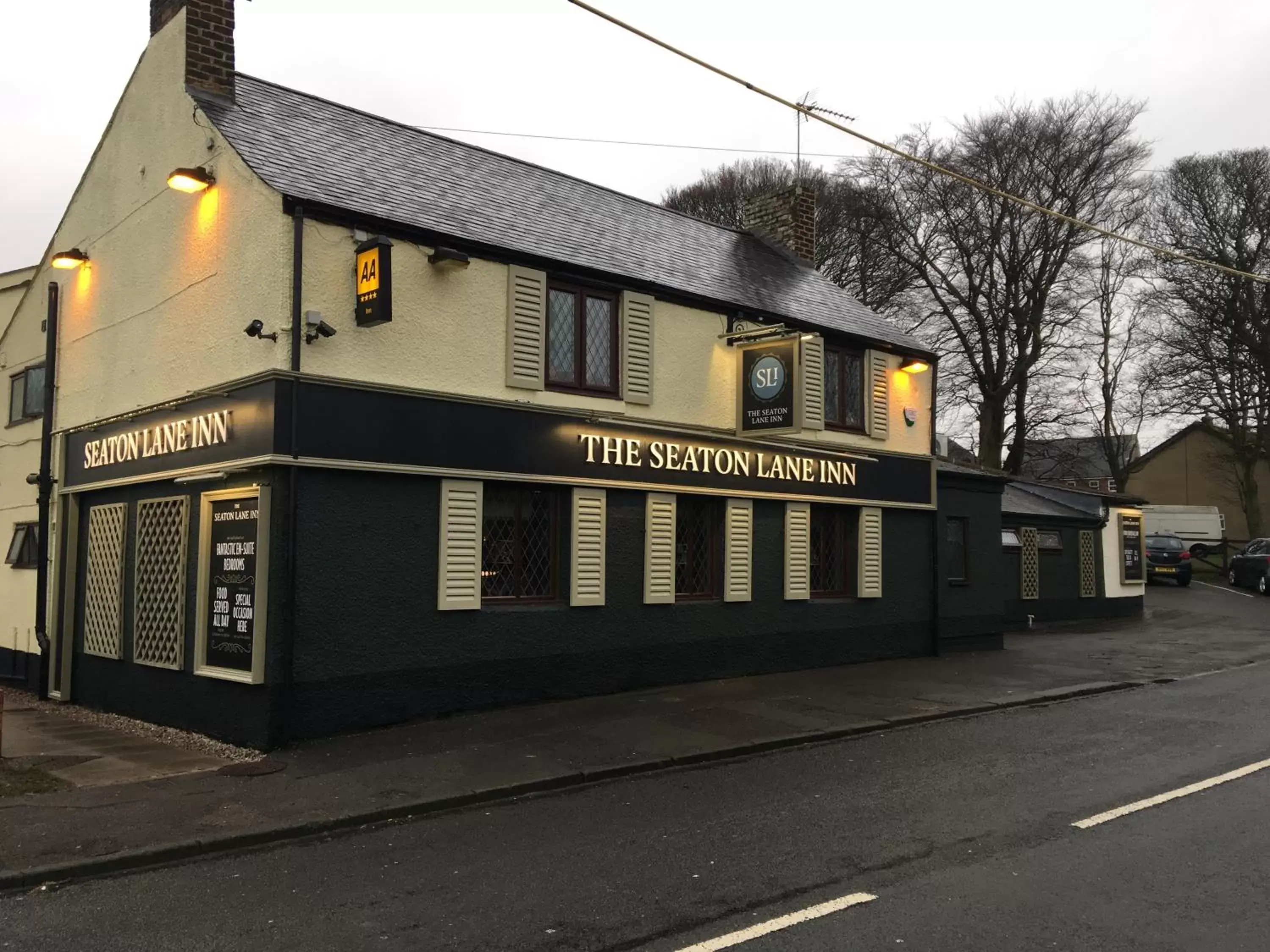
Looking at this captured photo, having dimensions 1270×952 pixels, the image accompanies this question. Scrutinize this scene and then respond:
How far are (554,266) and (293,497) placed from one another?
14.4ft

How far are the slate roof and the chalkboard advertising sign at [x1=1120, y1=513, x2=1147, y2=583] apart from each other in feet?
38.4

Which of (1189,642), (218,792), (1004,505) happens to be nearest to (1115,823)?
(218,792)

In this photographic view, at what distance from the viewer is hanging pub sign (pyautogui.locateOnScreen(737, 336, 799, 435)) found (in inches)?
533

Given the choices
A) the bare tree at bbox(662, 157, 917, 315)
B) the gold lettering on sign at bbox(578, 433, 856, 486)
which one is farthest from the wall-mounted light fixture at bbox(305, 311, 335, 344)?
the bare tree at bbox(662, 157, 917, 315)

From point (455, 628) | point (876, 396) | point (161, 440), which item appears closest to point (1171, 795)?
point (455, 628)

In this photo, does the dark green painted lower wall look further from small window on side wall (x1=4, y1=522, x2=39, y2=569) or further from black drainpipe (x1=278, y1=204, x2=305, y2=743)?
small window on side wall (x1=4, y1=522, x2=39, y2=569)

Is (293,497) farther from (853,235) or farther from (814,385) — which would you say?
(853,235)

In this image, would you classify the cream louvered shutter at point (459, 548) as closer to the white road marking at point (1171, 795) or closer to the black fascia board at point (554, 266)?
the black fascia board at point (554, 266)

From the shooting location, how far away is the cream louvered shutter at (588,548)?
1234 cm

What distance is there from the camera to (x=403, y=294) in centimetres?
1105

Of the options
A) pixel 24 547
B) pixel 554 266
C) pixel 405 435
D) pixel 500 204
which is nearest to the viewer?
pixel 405 435

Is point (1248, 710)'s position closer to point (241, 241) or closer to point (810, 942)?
point (810, 942)

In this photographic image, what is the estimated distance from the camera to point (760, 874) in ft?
20.2

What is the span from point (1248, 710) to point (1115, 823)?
6.21 metres
